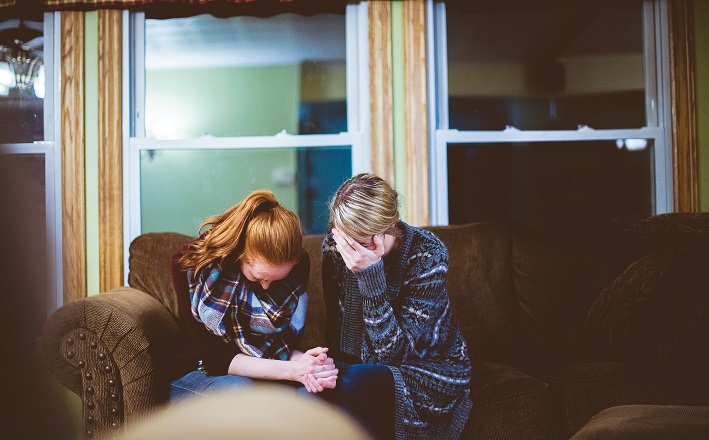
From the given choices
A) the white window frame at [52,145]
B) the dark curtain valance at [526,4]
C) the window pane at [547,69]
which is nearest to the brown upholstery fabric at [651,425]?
the window pane at [547,69]

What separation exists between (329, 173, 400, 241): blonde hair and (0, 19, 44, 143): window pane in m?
1.95

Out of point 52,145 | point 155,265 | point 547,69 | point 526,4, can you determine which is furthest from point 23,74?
point 547,69

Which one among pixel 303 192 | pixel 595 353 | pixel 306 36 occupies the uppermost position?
pixel 306 36

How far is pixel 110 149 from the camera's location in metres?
3.03

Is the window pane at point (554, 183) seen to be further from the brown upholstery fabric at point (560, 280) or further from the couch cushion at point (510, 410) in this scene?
the couch cushion at point (510, 410)

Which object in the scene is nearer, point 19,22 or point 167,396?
point 167,396

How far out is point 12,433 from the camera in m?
0.49

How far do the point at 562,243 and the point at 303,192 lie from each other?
1278 mm

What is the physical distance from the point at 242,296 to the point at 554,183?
2.02 meters

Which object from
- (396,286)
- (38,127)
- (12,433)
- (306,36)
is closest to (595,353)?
(396,286)

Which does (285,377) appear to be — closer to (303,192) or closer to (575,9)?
(303,192)

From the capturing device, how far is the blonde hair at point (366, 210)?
1.87m

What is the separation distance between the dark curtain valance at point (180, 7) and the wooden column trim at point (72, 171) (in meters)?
0.11

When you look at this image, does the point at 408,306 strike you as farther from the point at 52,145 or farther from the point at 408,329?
the point at 52,145
